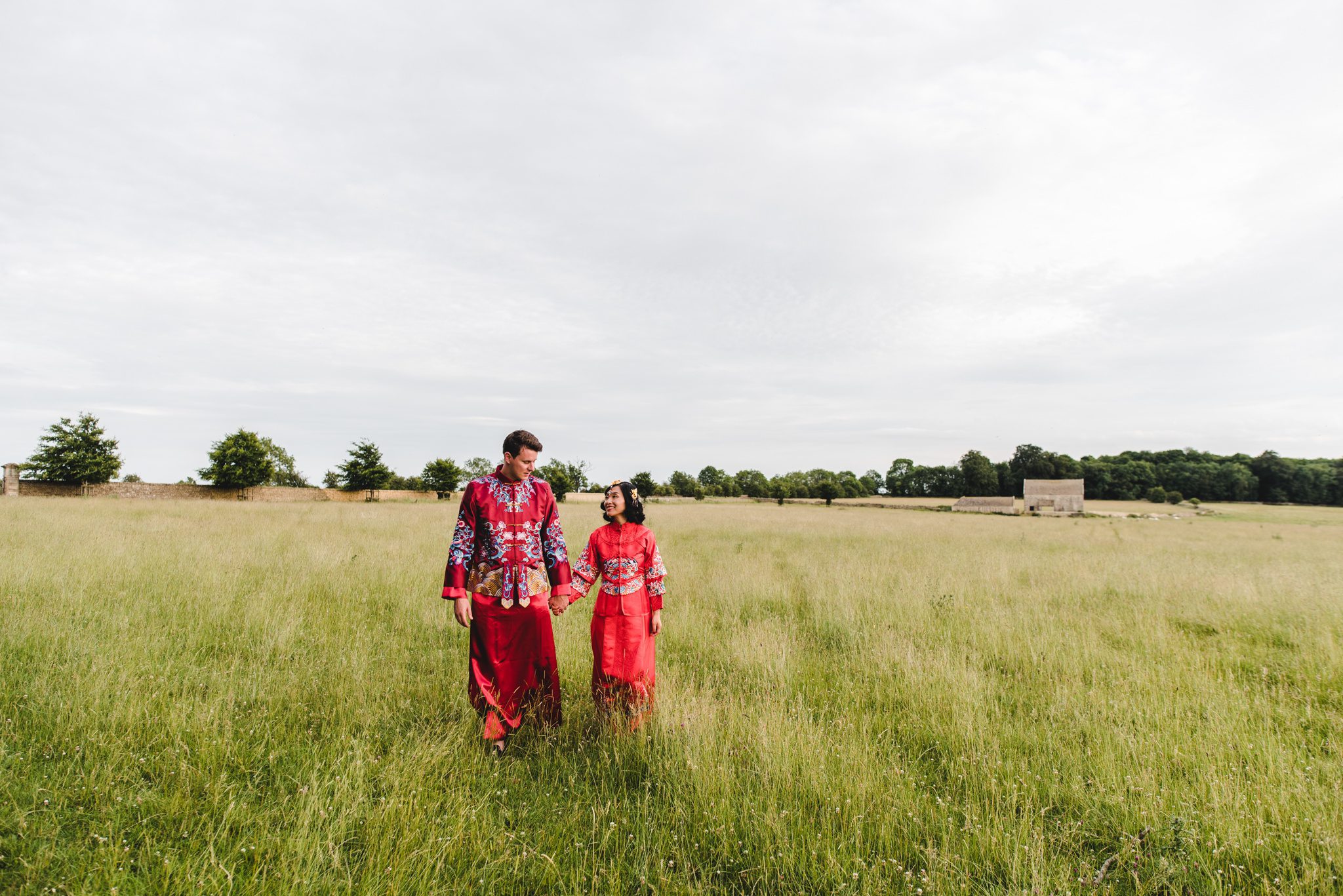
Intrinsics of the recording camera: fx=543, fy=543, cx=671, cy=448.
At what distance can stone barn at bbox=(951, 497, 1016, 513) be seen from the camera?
196 feet

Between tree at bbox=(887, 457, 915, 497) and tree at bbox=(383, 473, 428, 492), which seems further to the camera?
tree at bbox=(887, 457, 915, 497)

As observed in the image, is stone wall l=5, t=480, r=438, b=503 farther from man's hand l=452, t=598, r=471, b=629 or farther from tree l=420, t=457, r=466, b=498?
man's hand l=452, t=598, r=471, b=629

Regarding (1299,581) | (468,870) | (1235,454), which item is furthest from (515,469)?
(1235,454)

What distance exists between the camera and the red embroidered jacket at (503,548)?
3980 mm

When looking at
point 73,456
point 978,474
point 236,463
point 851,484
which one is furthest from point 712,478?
point 73,456

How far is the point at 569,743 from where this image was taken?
4.00 meters

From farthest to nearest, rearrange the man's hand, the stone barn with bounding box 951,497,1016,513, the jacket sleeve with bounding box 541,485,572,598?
the stone barn with bounding box 951,497,1016,513 → the jacket sleeve with bounding box 541,485,572,598 → the man's hand

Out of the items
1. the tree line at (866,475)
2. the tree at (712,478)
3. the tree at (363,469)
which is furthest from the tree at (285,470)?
the tree at (712,478)

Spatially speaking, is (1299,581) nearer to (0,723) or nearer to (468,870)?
(468,870)

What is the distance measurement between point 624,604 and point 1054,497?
64.9m

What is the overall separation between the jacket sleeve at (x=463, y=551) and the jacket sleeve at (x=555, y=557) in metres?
0.53

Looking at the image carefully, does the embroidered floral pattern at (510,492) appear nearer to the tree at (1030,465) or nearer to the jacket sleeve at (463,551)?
the jacket sleeve at (463,551)

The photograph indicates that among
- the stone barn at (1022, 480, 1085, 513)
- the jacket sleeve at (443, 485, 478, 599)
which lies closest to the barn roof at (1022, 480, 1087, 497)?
the stone barn at (1022, 480, 1085, 513)

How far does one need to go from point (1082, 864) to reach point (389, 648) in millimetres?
6153
